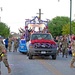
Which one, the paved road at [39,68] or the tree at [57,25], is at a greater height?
the tree at [57,25]

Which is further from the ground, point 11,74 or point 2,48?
point 2,48

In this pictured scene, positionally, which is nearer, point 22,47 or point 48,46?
point 48,46

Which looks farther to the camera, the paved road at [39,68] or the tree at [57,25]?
the tree at [57,25]

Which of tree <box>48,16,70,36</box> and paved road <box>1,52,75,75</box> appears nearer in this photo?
paved road <box>1,52,75,75</box>

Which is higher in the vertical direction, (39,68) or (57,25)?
(57,25)

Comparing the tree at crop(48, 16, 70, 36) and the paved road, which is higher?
the tree at crop(48, 16, 70, 36)

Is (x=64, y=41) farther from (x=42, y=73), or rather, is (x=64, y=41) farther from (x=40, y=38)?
(x=42, y=73)

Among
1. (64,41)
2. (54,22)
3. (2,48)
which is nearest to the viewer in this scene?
(2,48)

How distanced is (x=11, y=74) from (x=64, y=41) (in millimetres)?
12543

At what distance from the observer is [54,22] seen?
388 feet

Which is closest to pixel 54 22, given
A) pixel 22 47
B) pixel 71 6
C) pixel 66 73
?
pixel 71 6

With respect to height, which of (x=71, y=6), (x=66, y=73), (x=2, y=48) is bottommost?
(x=66, y=73)

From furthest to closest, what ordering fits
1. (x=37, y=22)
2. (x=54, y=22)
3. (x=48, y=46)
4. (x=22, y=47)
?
1. (x=54, y=22)
2. (x=37, y=22)
3. (x=22, y=47)
4. (x=48, y=46)

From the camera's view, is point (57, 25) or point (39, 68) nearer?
point (39, 68)
